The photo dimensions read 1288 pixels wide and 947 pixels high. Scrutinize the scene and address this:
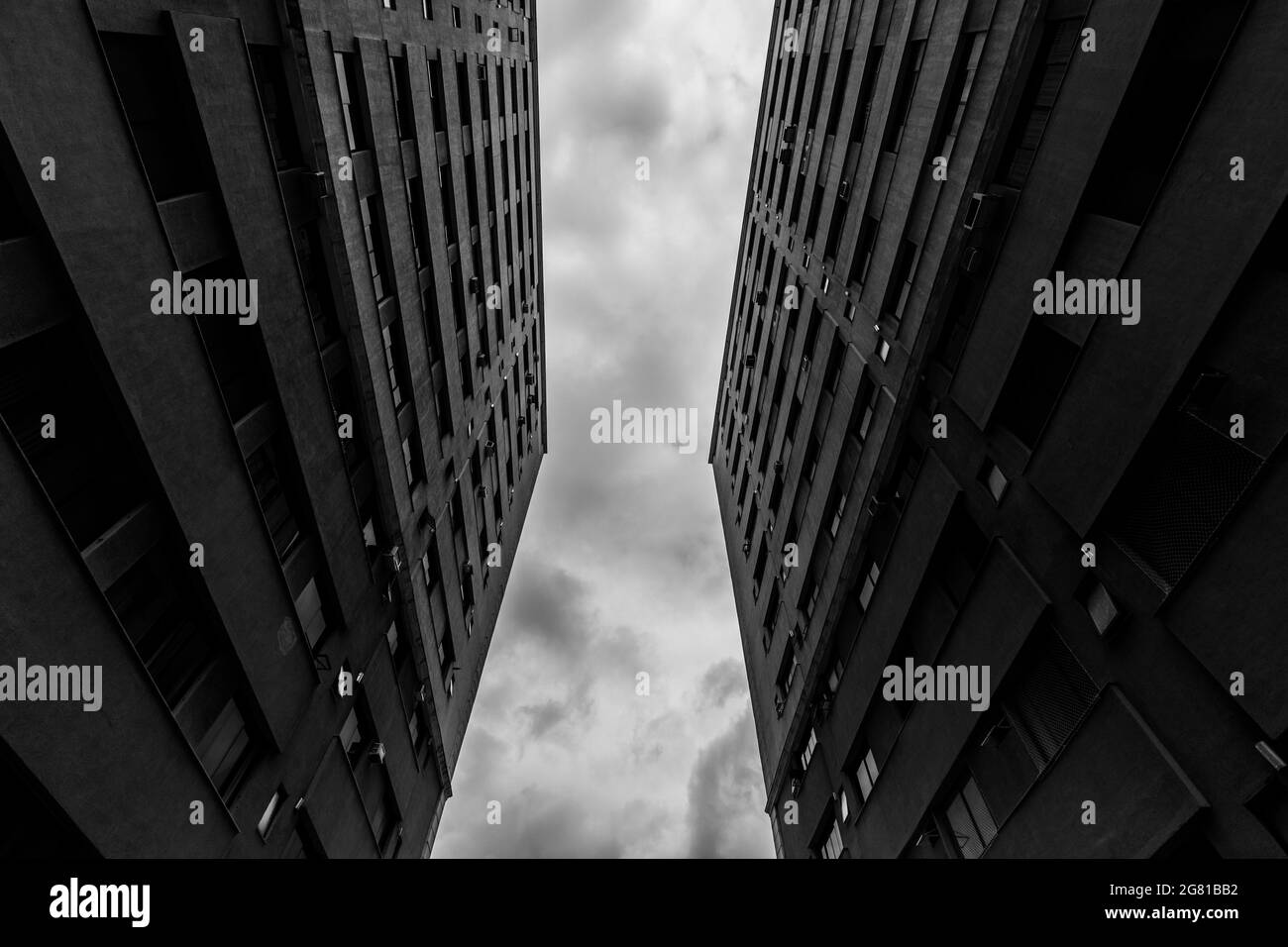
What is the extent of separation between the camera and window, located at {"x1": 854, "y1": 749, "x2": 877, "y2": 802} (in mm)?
20422

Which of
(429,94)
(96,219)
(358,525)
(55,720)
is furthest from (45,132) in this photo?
(429,94)

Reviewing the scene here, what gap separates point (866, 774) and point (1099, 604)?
41.2ft

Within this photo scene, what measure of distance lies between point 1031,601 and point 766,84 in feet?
133

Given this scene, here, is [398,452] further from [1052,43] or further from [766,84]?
[766,84]

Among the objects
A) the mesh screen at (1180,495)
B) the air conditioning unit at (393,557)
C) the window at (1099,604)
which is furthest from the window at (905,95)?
the air conditioning unit at (393,557)

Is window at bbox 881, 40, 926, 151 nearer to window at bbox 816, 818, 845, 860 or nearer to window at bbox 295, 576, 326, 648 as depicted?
window at bbox 295, 576, 326, 648

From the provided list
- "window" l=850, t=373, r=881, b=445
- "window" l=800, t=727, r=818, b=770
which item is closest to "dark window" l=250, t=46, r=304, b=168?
"window" l=850, t=373, r=881, b=445

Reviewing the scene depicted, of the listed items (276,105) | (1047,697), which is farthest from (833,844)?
(276,105)

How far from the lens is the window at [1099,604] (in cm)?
1116

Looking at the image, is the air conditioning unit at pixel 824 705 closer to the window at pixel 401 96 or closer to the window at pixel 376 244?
the window at pixel 376 244

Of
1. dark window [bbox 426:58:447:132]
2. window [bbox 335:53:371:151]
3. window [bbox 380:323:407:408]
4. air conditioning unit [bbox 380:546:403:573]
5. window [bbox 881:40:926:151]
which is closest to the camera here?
window [bbox 335:53:371:151]

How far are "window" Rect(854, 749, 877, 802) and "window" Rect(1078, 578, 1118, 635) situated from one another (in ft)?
36.2

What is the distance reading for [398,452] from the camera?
20578 millimetres

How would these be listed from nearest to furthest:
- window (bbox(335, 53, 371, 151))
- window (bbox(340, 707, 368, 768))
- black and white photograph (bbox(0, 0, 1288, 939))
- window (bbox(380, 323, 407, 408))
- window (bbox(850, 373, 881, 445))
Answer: black and white photograph (bbox(0, 0, 1288, 939)), window (bbox(335, 53, 371, 151)), window (bbox(340, 707, 368, 768)), window (bbox(380, 323, 407, 408)), window (bbox(850, 373, 881, 445))
